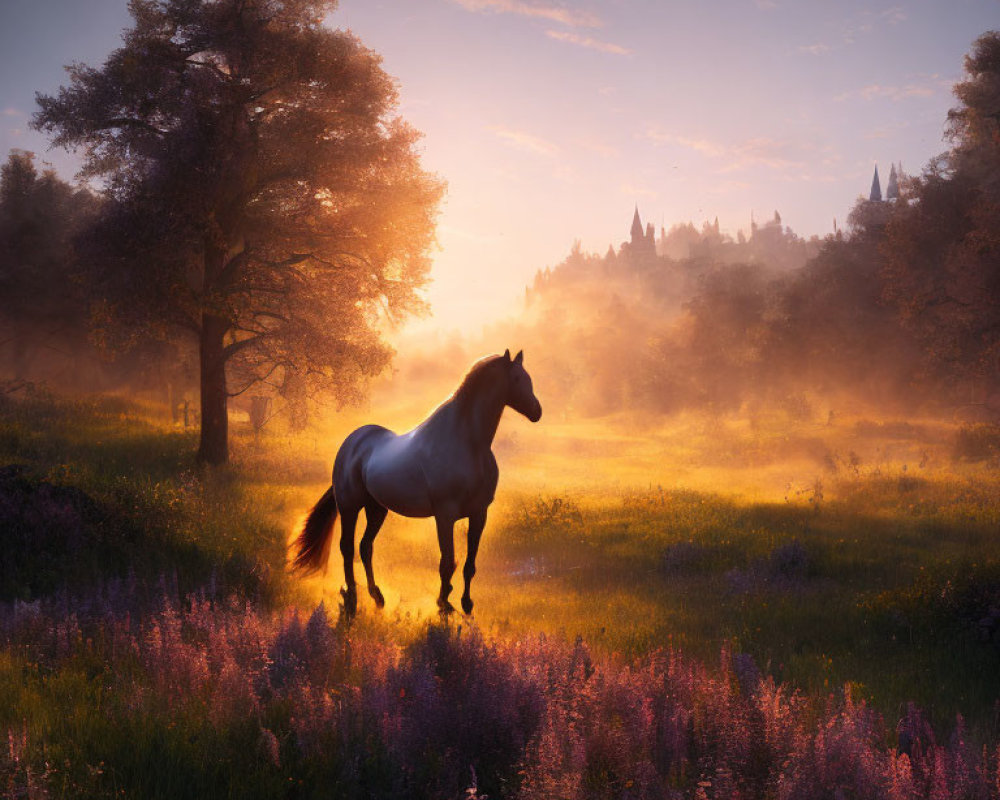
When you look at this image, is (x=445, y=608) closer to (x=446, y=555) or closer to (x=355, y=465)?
(x=446, y=555)

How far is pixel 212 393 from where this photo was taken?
659 inches

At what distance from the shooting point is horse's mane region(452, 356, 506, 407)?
702cm

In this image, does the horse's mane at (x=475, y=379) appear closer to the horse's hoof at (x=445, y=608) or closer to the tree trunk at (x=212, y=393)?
the horse's hoof at (x=445, y=608)

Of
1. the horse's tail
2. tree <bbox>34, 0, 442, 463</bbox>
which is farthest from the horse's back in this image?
tree <bbox>34, 0, 442, 463</bbox>

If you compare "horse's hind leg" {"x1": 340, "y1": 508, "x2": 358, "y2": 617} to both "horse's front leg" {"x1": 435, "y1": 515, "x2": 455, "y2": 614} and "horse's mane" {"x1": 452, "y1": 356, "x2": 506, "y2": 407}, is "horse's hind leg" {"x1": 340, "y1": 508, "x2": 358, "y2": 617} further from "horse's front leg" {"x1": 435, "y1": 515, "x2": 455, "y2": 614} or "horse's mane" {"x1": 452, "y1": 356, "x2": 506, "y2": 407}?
"horse's mane" {"x1": 452, "y1": 356, "x2": 506, "y2": 407}

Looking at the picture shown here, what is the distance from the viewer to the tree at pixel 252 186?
14914mm

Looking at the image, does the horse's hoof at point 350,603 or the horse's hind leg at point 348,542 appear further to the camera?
the horse's hind leg at point 348,542

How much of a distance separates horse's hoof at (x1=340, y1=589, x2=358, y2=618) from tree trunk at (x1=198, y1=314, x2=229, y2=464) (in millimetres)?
10413

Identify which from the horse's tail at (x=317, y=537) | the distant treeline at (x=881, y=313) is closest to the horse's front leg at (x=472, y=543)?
the horse's tail at (x=317, y=537)

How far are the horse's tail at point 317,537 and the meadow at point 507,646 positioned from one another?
22 centimetres

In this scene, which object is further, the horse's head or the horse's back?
the horse's back

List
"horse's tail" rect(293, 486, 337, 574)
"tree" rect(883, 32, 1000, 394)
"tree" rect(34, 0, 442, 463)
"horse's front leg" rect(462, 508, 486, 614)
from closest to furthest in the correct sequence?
"horse's front leg" rect(462, 508, 486, 614)
"horse's tail" rect(293, 486, 337, 574)
"tree" rect(34, 0, 442, 463)
"tree" rect(883, 32, 1000, 394)

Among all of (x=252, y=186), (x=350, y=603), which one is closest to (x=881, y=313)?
(x=252, y=186)

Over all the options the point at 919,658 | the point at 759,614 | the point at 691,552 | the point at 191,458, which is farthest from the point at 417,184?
the point at 919,658
